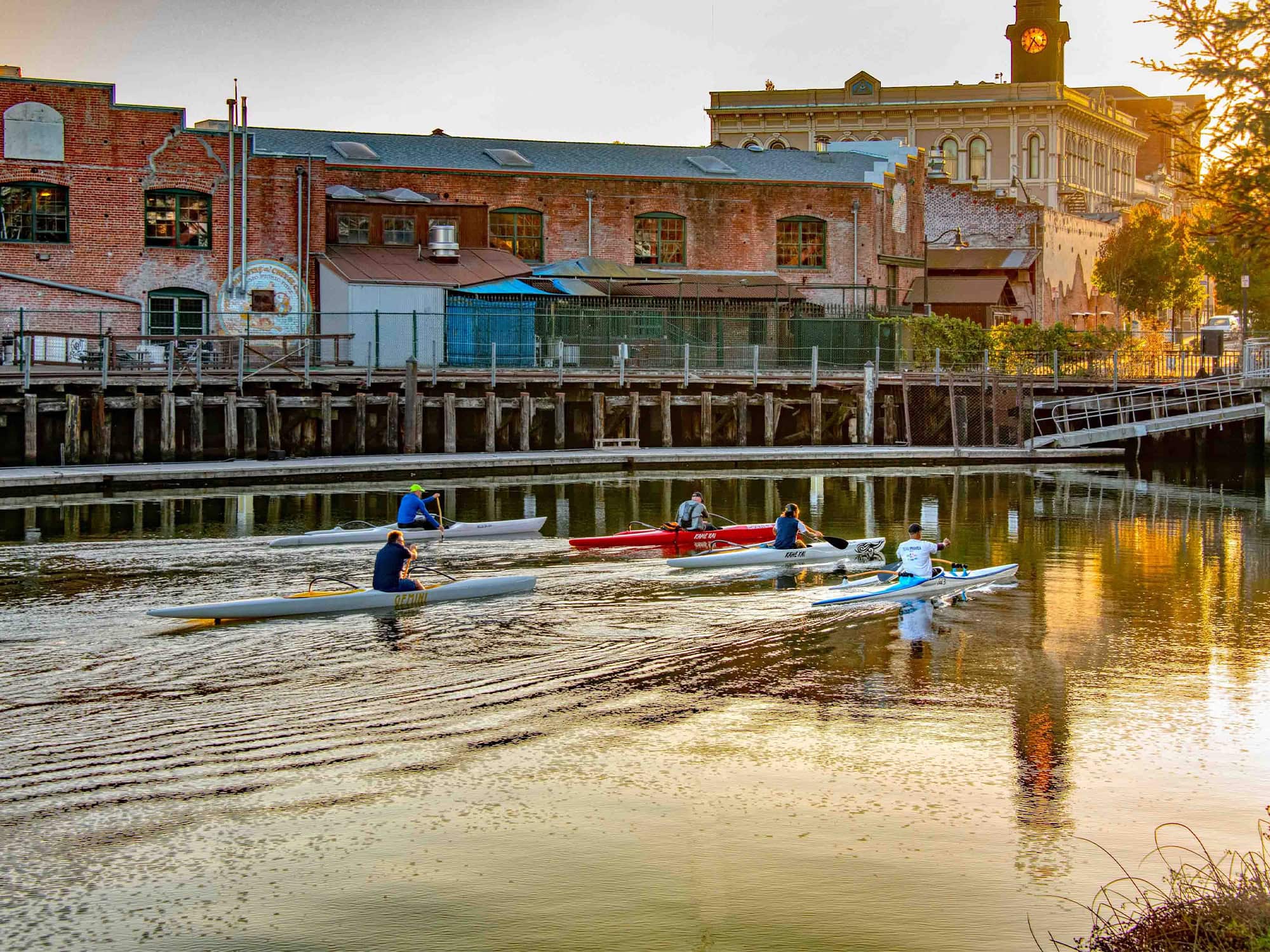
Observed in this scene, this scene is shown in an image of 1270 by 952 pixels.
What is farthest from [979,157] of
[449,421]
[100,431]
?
[100,431]

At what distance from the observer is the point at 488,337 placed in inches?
2068

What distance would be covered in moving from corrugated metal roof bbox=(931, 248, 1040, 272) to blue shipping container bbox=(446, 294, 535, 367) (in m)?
32.6

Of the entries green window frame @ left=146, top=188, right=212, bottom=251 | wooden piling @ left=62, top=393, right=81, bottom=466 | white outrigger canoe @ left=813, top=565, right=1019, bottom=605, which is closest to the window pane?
green window frame @ left=146, top=188, right=212, bottom=251

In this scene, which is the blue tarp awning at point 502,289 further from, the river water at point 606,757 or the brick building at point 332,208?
the river water at point 606,757

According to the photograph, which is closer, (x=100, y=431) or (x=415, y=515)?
(x=415, y=515)

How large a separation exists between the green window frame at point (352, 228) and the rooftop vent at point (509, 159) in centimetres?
671

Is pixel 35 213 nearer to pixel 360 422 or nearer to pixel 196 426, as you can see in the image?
pixel 196 426

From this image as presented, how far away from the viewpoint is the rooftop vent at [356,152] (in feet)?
192

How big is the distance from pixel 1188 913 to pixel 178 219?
47.5 m

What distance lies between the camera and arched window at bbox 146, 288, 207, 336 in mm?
52125

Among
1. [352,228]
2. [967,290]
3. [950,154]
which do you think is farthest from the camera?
[950,154]

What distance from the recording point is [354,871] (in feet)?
43.1

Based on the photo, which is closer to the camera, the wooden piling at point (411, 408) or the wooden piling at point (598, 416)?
the wooden piling at point (411, 408)

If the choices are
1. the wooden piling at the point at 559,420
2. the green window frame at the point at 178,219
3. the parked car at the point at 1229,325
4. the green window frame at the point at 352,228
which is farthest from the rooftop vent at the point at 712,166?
the parked car at the point at 1229,325
